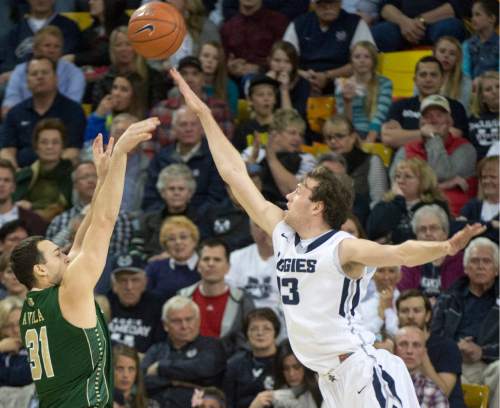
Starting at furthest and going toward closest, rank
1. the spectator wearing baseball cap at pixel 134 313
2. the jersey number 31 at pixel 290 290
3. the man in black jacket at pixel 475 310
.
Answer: the spectator wearing baseball cap at pixel 134 313, the man in black jacket at pixel 475 310, the jersey number 31 at pixel 290 290

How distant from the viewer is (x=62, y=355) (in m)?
7.23

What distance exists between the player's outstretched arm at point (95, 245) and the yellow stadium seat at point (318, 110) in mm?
6626

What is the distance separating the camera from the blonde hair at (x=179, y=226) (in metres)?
11.8

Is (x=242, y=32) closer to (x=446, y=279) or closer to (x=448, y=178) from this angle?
(x=448, y=178)

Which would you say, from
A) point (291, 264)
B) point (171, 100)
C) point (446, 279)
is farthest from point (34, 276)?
point (171, 100)

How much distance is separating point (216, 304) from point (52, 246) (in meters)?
4.08

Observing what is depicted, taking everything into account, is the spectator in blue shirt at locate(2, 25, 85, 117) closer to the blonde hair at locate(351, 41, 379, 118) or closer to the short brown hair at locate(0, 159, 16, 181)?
the short brown hair at locate(0, 159, 16, 181)

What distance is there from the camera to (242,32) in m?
14.5

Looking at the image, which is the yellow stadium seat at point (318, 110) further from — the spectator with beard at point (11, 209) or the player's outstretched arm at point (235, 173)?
the player's outstretched arm at point (235, 173)

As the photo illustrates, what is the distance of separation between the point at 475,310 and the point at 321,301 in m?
3.68

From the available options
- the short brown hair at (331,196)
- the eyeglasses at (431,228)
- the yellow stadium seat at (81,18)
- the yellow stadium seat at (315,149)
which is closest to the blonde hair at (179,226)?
the yellow stadium seat at (315,149)

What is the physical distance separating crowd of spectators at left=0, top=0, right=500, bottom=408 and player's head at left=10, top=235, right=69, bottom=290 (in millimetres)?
3284

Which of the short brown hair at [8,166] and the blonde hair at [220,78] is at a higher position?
the blonde hair at [220,78]

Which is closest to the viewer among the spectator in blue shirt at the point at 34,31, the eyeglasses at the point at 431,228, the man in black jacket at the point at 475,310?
the man in black jacket at the point at 475,310
